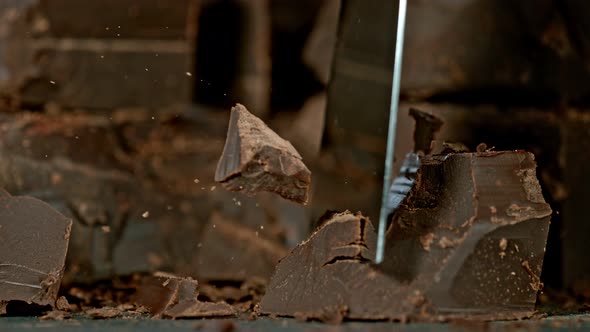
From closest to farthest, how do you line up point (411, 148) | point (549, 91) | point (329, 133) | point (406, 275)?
point (406, 275) → point (411, 148) → point (329, 133) → point (549, 91)

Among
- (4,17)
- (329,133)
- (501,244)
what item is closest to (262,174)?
(501,244)

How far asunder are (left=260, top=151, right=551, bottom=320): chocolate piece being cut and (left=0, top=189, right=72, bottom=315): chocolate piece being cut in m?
0.37

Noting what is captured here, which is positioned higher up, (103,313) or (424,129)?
(424,129)

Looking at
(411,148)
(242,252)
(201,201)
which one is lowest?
(242,252)

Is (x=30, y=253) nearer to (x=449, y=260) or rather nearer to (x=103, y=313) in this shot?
(x=103, y=313)

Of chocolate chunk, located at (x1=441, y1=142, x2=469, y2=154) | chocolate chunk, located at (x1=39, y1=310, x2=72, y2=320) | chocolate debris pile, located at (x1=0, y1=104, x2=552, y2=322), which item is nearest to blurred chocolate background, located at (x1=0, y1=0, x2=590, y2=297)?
chocolate chunk, located at (x1=441, y1=142, x2=469, y2=154)

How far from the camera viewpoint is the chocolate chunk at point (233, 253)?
58.1 inches

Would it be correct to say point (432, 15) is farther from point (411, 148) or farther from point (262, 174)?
point (262, 174)

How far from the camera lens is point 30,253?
0.98m

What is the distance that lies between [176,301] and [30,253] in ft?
0.89

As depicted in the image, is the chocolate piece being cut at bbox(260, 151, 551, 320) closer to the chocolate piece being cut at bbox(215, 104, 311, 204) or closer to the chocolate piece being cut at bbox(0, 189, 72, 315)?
the chocolate piece being cut at bbox(215, 104, 311, 204)

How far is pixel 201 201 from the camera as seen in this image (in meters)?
1.59

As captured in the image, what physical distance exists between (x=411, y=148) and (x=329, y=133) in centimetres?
29

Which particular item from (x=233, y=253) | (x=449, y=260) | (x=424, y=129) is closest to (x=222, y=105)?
(x=233, y=253)
